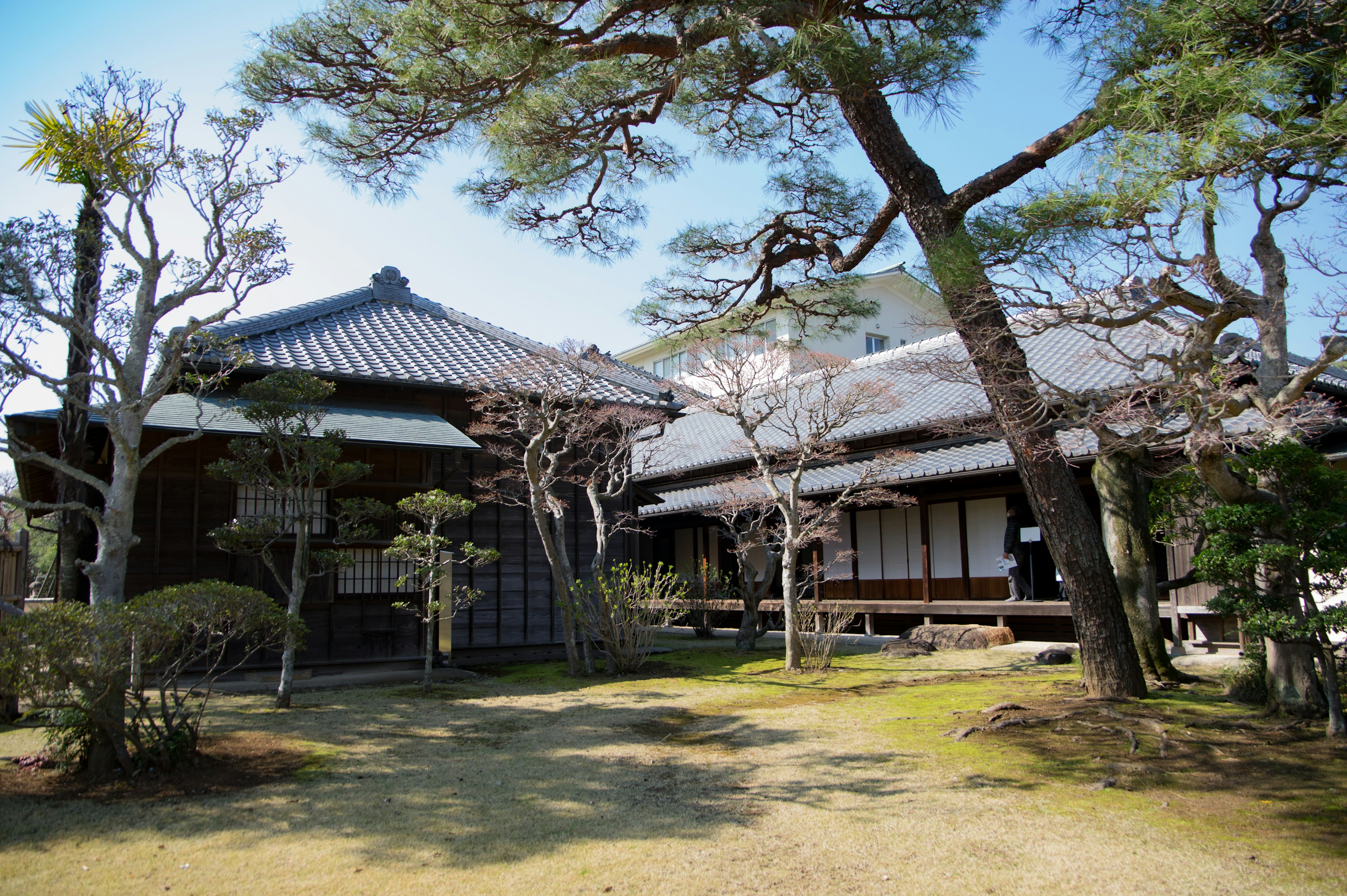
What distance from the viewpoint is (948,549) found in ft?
44.9

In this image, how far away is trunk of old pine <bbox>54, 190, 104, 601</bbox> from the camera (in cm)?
670

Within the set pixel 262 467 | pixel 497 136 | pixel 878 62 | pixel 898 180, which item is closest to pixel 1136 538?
pixel 898 180

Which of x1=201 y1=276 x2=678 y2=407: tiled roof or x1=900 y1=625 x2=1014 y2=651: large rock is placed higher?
x1=201 y1=276 x2=678 y2=407: tiled roof

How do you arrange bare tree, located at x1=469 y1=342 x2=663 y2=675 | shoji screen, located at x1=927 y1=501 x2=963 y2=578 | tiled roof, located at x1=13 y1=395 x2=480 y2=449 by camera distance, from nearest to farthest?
1. tiled roof, located at x1=13 y1=395 x2=480 y2=449
2. bare tree, located at x1=469 y1=342 x2=663 y2=675
3. shoji screen, located at x1=927 y1=501 x2=963 y2=578

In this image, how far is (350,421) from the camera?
30.9ft

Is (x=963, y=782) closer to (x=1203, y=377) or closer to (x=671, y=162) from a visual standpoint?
(x=1203, y=377)

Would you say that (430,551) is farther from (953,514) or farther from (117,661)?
(953,514)

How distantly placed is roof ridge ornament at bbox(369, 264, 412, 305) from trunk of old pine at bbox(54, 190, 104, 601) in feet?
18.3

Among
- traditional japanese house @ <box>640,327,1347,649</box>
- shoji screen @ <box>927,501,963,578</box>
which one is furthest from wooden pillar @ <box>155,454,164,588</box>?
shoji screen @ <box>927,501,963,578</box>

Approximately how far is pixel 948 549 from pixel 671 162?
323 inches

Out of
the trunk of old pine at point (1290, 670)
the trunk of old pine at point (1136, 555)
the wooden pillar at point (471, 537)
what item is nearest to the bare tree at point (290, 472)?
the wooden pillar at point (471, 537)

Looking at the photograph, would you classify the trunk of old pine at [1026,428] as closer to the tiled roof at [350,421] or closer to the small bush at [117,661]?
the tiled roof at [350,421]

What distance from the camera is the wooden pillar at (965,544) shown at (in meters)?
13.2

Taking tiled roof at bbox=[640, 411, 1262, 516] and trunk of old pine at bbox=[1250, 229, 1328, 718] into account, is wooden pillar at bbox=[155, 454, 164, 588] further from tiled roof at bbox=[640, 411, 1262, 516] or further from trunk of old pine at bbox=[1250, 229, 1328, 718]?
trunk of old pine at bbox=[1250, 229, 1328, 718]
